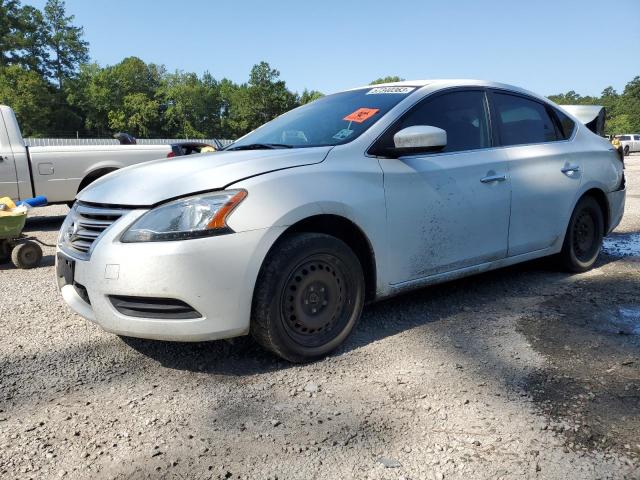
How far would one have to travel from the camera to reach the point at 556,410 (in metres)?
2.35

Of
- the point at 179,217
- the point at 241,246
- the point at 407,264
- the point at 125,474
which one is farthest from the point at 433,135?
the point at 125,474

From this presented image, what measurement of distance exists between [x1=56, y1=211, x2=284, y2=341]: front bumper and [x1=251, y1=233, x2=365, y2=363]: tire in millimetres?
91

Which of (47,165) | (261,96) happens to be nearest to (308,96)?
(261,96)

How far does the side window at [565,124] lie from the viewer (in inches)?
180

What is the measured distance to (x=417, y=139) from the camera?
313cm

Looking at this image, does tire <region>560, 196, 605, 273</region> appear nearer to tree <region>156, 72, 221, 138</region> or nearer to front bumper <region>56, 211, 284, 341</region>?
front bumper <region>56, 211, 284, 341</region>

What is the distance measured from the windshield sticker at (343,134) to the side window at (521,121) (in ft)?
4.48

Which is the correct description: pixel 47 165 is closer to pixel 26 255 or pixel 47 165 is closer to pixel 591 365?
pixel 26 255

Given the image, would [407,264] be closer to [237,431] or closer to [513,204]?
[513,204]

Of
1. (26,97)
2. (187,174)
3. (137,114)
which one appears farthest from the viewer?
(137,114)

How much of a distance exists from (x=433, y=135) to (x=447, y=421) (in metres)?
1.67

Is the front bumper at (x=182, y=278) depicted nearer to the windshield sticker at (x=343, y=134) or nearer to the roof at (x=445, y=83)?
the windshield sticker at (x=343, y=134)

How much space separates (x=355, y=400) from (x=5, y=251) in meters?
4.79

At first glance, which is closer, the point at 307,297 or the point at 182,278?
the point at 182,278
